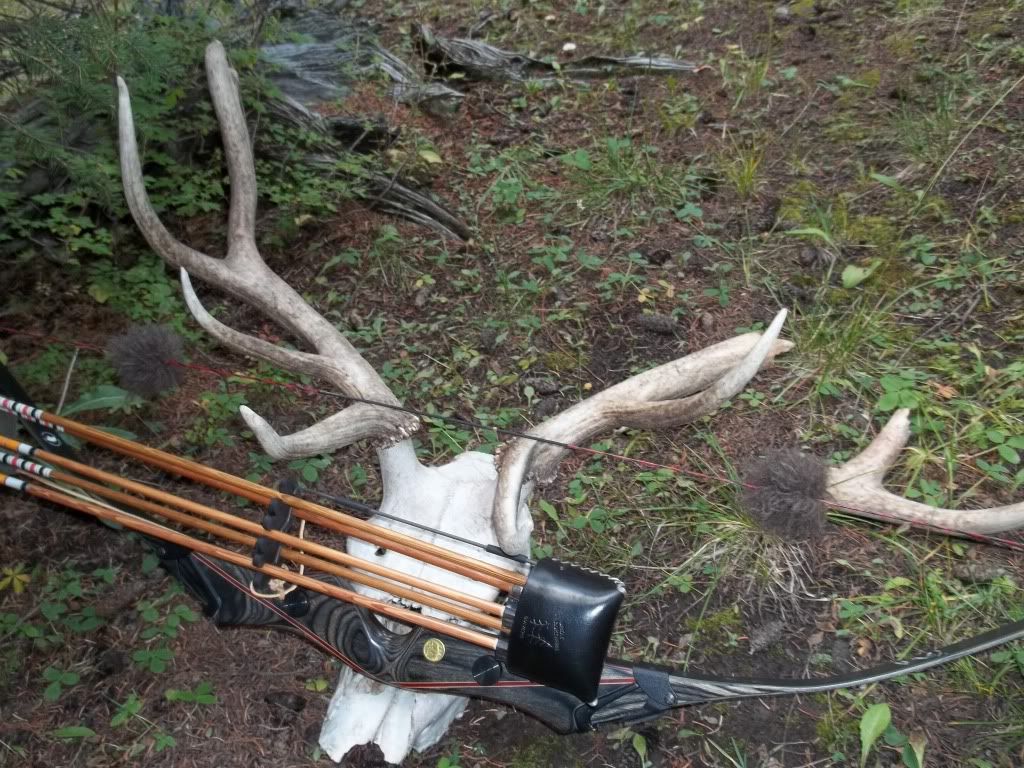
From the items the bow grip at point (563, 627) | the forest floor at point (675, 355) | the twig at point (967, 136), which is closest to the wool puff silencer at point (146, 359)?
the forest floor at point (675, 355)

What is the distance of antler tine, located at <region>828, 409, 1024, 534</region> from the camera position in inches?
99.1

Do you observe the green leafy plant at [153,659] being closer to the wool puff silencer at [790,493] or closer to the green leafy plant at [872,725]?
the wool puff silencer at [790,493]

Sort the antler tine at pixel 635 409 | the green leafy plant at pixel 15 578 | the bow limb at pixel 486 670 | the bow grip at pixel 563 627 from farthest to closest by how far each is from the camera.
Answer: the green leafy plant at pixel 15 578
the antler tine at pixel 635 409
the bow limb at pixel 486 670
the bow grip at pixel 563 627

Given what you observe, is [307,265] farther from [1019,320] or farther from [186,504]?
[1019,320]

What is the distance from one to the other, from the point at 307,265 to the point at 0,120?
59.7 inches

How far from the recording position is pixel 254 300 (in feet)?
10.5

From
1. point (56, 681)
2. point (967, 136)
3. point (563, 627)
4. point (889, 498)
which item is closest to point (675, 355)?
point (889, 498)

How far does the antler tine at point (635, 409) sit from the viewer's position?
249 cm

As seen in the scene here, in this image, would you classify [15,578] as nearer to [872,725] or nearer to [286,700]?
[286,700]

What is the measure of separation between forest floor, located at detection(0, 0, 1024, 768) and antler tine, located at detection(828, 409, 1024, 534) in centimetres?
21

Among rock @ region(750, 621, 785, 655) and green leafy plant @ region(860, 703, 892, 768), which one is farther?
rock @ region(750, 621, 785, 655)

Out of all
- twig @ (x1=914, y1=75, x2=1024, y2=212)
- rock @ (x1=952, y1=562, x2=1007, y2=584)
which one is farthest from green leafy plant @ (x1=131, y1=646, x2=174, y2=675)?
twig @ (x1=914, y1=75, x2=1024, y2=212)

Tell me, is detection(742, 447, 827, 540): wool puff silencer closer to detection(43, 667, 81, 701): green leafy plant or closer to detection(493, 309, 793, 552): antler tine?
detection(493, 309, 793, 552): antler tine

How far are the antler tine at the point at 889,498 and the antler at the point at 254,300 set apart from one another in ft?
5.11
